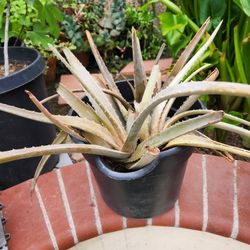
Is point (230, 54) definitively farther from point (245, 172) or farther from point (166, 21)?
point (245, 172)

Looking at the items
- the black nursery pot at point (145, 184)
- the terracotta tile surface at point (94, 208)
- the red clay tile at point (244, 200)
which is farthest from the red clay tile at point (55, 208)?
the red clay tile at point (244, 200)

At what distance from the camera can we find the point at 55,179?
0.94 metres

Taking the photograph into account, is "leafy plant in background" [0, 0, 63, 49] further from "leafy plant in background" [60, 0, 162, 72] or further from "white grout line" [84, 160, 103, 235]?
"white grout line" [84, 160, 103, 235]

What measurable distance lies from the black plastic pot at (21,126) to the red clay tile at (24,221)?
27cm

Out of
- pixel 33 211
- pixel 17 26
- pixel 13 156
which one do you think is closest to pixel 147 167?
pixel 13 156

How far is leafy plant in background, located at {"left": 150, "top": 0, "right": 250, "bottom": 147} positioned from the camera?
1249 millimetres

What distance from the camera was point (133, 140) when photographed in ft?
2.16

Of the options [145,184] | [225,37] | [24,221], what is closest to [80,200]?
[24,221]

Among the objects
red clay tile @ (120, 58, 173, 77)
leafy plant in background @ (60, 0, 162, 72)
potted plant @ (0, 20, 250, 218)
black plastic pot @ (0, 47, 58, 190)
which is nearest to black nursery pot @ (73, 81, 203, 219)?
potted plant @ (0, 20, 250, 218)

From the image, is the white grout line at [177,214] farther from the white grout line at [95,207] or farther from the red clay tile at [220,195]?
the white grout line at [95,207]

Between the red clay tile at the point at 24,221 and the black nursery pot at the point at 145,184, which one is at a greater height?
the black nursery pot at the point at 145,184

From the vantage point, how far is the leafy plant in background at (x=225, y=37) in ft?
4.10

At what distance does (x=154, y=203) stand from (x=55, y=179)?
1.01 feet

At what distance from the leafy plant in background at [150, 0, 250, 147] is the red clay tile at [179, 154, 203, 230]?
412mm
